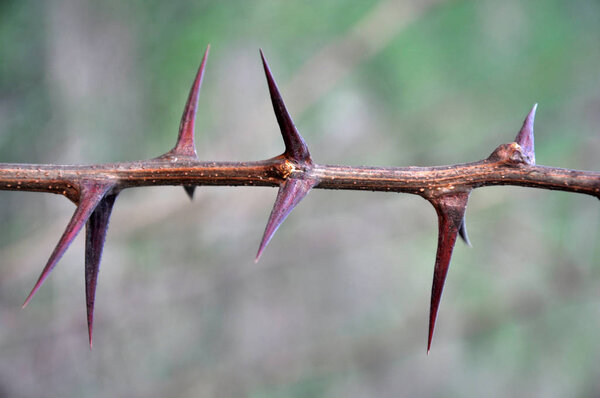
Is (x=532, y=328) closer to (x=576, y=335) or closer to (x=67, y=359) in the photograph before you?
(x=576, y=335)

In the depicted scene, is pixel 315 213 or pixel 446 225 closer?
pixel 446 225

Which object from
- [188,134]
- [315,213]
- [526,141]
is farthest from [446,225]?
[315,213]

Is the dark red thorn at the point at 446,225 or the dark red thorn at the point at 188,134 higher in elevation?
the dark red thorn at the point at 188,134

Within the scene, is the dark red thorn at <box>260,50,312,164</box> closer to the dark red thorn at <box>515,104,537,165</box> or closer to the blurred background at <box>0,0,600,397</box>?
the dark red thorn at <box>515,104,537,165</box>

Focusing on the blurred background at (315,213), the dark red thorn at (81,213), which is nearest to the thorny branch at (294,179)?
the dark red thorn at (81,213)

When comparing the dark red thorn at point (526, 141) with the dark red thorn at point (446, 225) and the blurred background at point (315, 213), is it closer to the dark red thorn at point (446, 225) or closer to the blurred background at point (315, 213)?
the dark red thorn at point (446, 225)

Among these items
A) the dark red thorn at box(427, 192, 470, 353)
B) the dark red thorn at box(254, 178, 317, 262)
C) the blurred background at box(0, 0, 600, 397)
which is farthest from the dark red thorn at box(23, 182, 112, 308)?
the blurred background at box(0, 0, 600, 397)

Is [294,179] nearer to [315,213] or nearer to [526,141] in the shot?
[526,141]

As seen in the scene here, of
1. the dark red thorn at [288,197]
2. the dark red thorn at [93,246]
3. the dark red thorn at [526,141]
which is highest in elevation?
the dark red thorn at [526,141]
